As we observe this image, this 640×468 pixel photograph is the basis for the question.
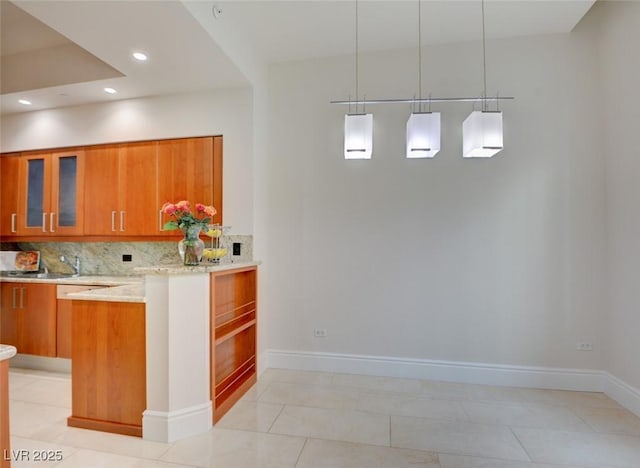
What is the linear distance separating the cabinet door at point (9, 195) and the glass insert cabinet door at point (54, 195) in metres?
0.16

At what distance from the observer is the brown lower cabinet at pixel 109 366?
217 centimetres

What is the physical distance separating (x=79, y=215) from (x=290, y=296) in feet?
8.33

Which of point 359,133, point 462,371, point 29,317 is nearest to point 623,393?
point 462,371

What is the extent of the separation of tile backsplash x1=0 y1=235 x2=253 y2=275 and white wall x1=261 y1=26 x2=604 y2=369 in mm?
1310

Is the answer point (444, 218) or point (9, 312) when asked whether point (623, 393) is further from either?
point (9, 312)

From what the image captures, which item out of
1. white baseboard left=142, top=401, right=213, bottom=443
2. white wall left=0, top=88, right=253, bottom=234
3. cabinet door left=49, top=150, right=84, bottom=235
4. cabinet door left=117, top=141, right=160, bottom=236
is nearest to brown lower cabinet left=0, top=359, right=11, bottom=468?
white baseboard left=142, top=401, right=213, bottom=443

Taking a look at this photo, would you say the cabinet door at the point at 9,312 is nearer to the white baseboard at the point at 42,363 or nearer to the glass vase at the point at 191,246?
the white baseboard at the point at 42,363

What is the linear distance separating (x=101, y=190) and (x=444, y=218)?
3.67 metres

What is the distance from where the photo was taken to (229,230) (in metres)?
3.13

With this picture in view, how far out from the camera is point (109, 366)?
7.29 ft

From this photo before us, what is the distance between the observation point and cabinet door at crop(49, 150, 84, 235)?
3.51 m

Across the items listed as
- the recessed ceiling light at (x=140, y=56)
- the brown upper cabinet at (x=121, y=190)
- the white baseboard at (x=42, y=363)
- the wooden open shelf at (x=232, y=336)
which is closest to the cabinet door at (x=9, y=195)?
→ the brown upper cabinet at (x=121, y=190)

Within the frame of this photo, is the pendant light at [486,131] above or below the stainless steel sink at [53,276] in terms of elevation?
above

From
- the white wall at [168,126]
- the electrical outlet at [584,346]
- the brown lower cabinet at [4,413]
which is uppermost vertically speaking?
the white wall at [168,126]
